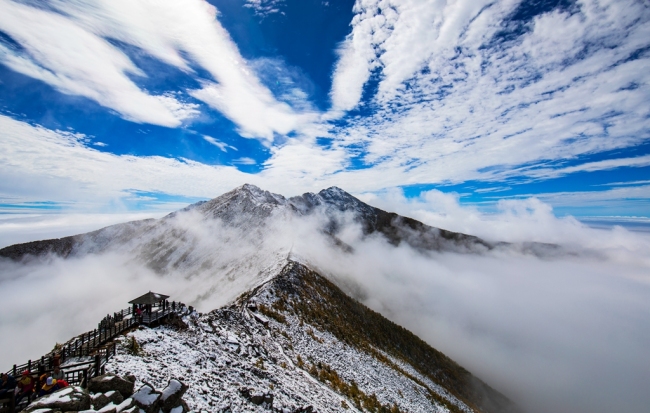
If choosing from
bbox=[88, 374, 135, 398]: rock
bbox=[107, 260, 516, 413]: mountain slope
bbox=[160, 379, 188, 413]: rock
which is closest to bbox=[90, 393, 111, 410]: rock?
bbox=[88, 374, 135, 398]: rock

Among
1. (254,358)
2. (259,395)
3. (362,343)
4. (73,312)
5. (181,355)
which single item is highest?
(181,355)

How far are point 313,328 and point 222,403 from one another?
29974mm

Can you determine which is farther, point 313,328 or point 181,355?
point 313,328

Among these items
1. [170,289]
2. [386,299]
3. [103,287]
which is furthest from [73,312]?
Answer: [386,299]

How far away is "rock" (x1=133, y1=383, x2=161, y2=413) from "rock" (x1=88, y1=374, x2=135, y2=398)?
2.25 ft

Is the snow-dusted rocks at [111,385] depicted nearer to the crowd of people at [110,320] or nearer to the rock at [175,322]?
the rock at [175,322]

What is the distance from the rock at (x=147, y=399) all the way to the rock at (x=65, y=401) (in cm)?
210

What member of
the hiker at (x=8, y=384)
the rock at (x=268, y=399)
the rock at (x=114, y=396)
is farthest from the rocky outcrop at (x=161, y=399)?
the hiker at (x=8, y=384)

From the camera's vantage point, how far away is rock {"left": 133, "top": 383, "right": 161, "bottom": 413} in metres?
14.0

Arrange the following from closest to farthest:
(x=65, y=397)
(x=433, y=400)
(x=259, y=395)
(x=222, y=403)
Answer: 1. (x=65, y=397)
2. (x=222, y=403)
3. (x=259, y=395)
4. (x=433, y=400)

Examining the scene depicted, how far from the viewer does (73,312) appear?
7387 inches

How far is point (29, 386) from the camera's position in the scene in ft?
50.3

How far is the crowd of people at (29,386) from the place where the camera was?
48.1 feet

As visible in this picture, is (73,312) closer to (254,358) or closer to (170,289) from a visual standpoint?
(170,289)
